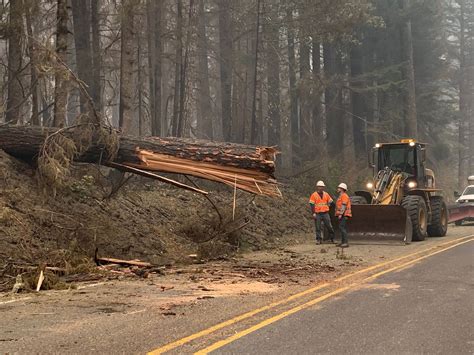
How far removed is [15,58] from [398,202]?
1256 cm

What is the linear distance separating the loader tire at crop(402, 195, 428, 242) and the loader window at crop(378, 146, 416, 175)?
135cm

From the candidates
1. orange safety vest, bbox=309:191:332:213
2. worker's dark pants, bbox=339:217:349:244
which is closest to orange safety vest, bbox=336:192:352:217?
worker's dark pants, bbox=339:217:349:244

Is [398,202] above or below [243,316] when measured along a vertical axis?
above

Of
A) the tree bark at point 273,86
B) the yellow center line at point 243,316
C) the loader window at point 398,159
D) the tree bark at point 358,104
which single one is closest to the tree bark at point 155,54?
the tree bark at point 273,86

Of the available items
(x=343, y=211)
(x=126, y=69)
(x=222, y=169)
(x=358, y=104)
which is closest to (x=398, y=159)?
(x=343, y=211)

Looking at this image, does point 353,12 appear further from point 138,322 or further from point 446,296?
point 138,322

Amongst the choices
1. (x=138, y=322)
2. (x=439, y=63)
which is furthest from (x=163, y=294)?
(x=439, y=63)

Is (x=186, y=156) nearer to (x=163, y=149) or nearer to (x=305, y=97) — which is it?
(x=163, y=149)

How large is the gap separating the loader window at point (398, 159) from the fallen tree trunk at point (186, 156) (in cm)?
760

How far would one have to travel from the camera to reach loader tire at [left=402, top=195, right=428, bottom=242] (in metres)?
17.1

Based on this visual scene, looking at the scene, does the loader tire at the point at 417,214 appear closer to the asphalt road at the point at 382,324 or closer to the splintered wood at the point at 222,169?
the splintered wood at the point at 222,169

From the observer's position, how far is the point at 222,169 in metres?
12.4

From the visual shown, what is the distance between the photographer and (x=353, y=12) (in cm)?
2669

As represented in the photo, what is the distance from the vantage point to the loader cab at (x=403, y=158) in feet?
61.4
